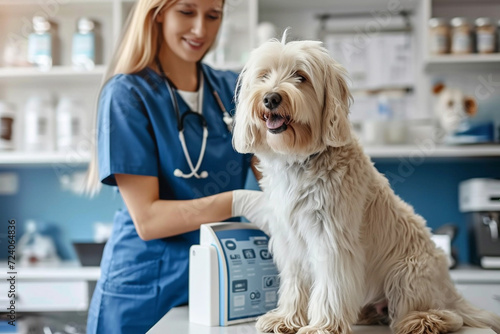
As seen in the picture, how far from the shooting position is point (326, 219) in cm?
108

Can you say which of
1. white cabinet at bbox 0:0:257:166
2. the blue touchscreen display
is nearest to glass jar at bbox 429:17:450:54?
white cabinet at bbox 0:0:257:166

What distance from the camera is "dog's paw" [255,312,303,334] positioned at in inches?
44.4

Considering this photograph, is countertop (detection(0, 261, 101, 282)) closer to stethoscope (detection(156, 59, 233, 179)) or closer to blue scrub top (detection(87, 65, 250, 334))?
blue scrub top (detection(87, 65, 250, 334))

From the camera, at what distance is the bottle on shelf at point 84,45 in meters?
2.82

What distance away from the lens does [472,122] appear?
108 inches

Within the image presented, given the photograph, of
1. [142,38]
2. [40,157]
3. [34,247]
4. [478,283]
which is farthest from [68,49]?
[478,283]

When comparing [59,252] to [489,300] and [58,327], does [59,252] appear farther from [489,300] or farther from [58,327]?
[489,300]

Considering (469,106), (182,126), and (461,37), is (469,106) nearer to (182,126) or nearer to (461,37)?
(461,37)

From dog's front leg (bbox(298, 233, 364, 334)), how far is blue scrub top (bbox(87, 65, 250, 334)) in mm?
461

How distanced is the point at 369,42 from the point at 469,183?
981 millimetres

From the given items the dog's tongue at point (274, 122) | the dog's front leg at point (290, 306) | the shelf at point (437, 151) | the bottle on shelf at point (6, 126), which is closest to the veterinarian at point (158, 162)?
the dog's front leg at point (290, 306)

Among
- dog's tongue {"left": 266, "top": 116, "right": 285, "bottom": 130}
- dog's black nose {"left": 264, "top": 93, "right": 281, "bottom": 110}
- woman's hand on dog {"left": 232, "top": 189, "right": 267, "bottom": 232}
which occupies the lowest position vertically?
woman's hand on dog {"left": 232, "top": 189, "right": 267, "bottom": 232}

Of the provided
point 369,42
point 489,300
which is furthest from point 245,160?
point 369,42

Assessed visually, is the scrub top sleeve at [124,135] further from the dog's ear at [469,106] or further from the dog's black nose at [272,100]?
the dog's ear at [469,106]
